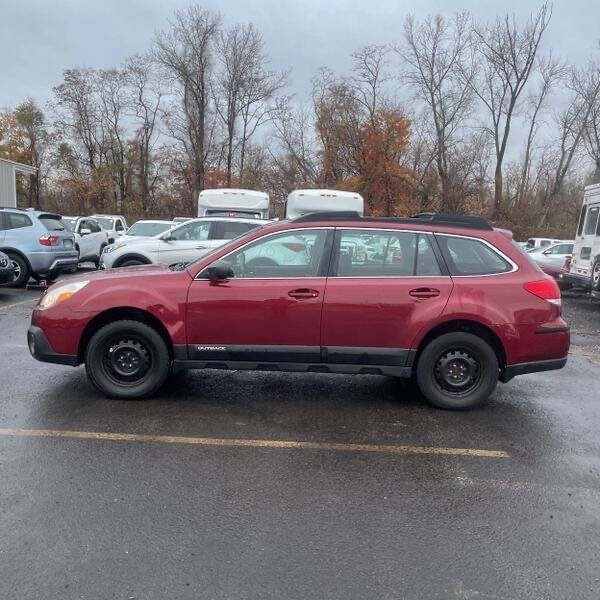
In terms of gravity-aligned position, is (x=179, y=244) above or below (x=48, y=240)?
above

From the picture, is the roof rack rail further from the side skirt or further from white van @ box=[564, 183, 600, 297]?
white van @ box=[564, 183, 600, 297]

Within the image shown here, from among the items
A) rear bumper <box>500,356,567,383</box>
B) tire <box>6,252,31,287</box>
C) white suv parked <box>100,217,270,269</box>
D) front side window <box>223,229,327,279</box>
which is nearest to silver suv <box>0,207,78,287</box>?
tire <box>6,252,31,287</box>

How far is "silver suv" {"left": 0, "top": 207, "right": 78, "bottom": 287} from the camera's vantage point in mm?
12125

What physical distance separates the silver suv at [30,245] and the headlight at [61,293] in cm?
760

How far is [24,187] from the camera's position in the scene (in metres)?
46.6

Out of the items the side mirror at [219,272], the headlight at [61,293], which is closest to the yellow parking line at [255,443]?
the headlight at [61,293]

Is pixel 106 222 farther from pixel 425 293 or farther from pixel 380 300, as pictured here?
pixel 425 293

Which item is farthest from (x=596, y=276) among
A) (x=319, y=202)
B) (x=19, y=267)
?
(x=19, y=267)

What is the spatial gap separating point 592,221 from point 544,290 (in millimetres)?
10075

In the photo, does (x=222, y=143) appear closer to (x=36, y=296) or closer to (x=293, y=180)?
(x=293, y=180)

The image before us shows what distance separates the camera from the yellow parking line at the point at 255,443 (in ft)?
13.9

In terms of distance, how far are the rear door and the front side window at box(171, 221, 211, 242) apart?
24.0 ft

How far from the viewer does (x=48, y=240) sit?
12.4 meters

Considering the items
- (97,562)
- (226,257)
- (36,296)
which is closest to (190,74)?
(36,296)
